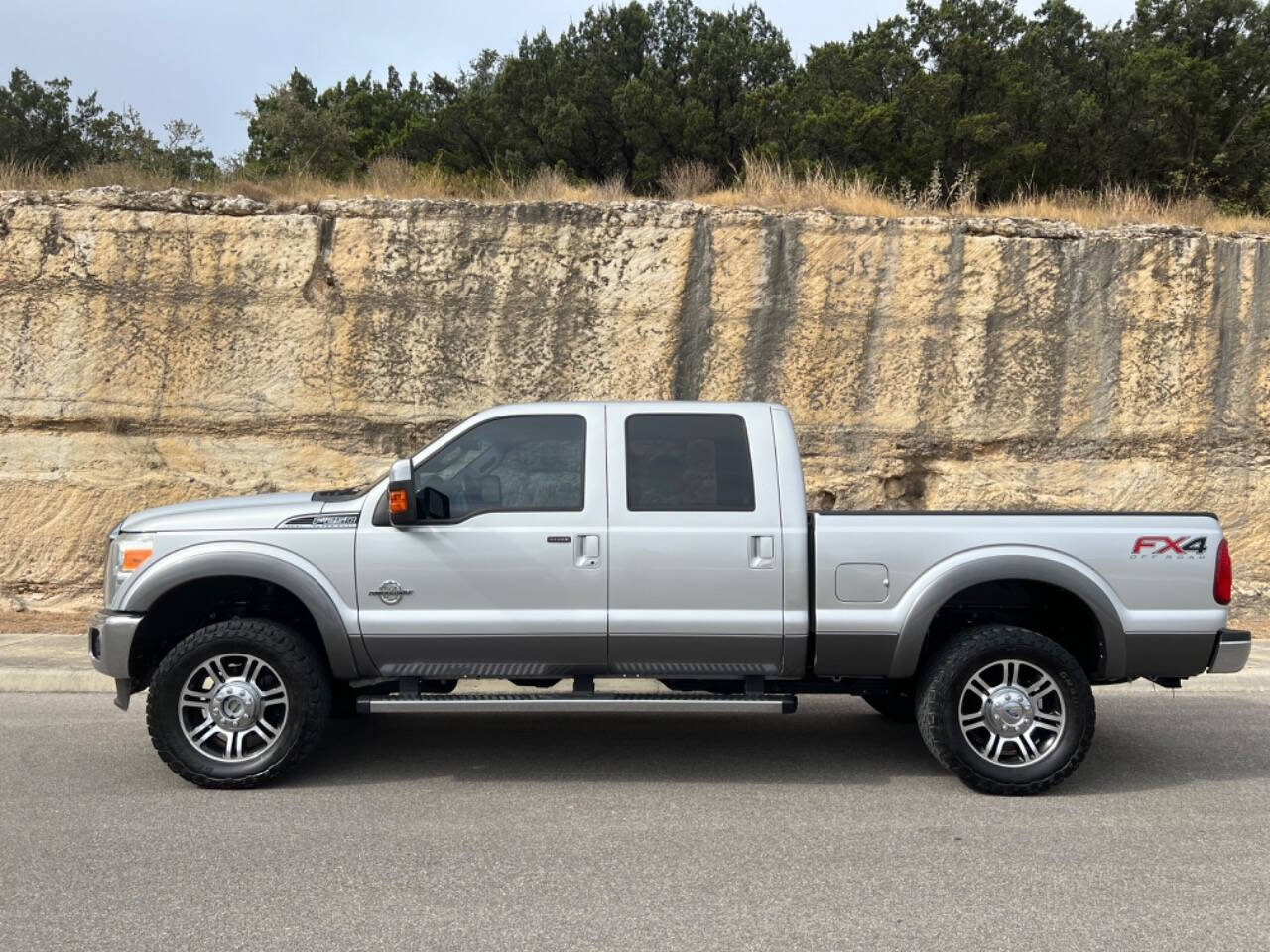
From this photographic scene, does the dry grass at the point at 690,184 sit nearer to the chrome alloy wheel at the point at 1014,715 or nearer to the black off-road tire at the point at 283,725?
the chrome alloy wheel at the point at 1014,715

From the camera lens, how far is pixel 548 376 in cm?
1319

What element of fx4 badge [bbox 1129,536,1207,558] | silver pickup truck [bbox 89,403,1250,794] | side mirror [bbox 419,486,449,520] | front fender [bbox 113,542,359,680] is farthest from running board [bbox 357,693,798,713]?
fx4 badge [bbox 1129,536,1207,558]

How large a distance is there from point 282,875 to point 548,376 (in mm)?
8804

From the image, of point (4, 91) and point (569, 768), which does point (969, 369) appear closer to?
point (569, 768)

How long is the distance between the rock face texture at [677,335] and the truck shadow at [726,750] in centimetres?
525

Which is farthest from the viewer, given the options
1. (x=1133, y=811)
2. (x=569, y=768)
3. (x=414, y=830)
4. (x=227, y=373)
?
(x=227, y=373)

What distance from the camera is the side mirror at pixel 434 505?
621 cm

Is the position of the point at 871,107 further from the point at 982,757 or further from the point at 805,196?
the point at 982,757

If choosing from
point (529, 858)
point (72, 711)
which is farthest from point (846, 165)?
point (529, 858)

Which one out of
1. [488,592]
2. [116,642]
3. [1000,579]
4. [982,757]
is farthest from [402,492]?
[982,757]

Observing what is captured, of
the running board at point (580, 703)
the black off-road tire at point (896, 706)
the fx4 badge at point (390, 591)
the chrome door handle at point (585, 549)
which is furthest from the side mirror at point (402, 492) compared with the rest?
the black off-road tire at point (896, 706)

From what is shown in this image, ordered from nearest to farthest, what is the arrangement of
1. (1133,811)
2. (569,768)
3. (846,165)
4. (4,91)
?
1. (1133,811)
2. (569,768)
3. (846,165)
4. (4,91)

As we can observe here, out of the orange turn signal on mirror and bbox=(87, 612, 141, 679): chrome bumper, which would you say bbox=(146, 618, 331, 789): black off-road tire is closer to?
bbox=(87, 612, 141, 679): chrome bumper

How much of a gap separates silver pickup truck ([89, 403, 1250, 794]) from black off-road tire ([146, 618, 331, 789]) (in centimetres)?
1
